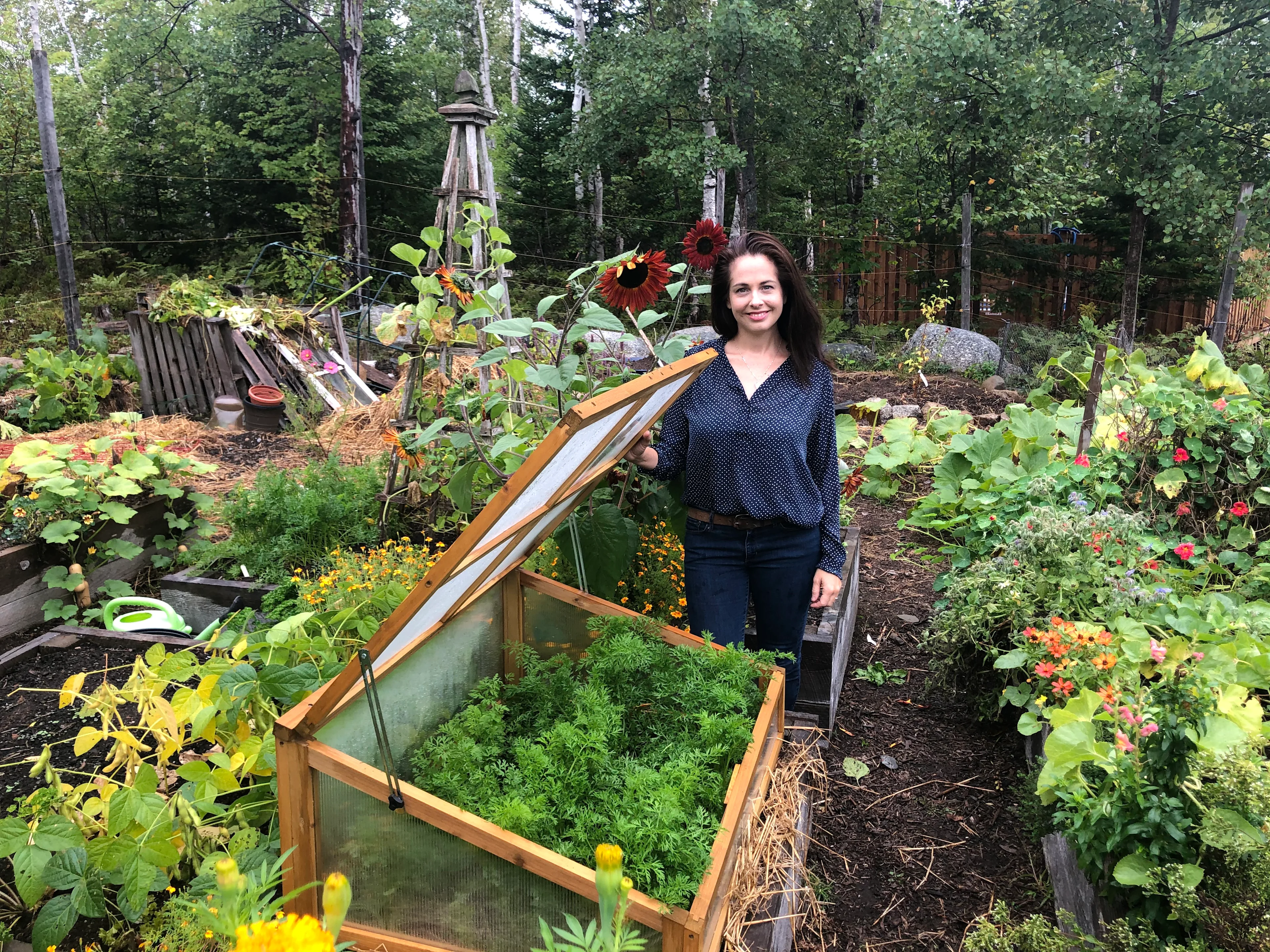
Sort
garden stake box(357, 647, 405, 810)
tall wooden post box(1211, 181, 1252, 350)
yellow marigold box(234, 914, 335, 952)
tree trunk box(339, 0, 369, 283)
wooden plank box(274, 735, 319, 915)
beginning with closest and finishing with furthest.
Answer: yellow marigold box(234, 914, 335, 952) → garden stake box(357, 647, 405, 810) → wooden plank box(274, 735, 319, 915) → tall wooden post box(1211, 181, 1252, 350) → tree trunk box(339, 0, 369, 283)

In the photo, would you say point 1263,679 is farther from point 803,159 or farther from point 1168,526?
point 803,159

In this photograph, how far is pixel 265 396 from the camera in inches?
270

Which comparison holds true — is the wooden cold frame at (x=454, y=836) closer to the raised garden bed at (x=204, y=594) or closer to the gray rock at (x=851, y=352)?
the raised garden bed at (x=204, y=594)

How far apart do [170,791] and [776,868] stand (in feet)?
5.15

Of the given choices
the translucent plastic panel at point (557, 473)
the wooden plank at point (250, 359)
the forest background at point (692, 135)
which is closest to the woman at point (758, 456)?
the translucent plastic panel at point (557, 473)

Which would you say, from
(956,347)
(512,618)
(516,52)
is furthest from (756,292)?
(516,52)

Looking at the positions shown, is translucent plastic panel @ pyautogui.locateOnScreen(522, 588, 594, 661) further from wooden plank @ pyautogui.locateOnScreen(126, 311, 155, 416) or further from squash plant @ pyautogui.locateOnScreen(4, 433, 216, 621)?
wooden plank @ pyautogui.locateOnScreen(126, 311, 155, 416)

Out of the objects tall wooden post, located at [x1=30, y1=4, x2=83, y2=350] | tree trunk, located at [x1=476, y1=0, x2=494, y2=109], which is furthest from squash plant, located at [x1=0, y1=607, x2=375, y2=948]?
tree trunk, located at [x1=476, y1=0, x2=494, y2=109]

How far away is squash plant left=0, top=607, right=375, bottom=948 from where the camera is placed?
1651 mm

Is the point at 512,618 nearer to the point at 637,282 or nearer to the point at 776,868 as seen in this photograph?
the point at 776,868

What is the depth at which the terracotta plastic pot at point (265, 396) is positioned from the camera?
22.2 feet

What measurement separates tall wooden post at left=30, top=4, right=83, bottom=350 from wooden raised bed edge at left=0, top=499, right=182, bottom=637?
180 inches

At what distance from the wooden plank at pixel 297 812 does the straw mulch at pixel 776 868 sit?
767 mm

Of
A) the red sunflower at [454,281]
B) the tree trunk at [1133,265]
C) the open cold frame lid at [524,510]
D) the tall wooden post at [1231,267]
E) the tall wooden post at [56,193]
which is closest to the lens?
the open cold frame lid at [524,510]
